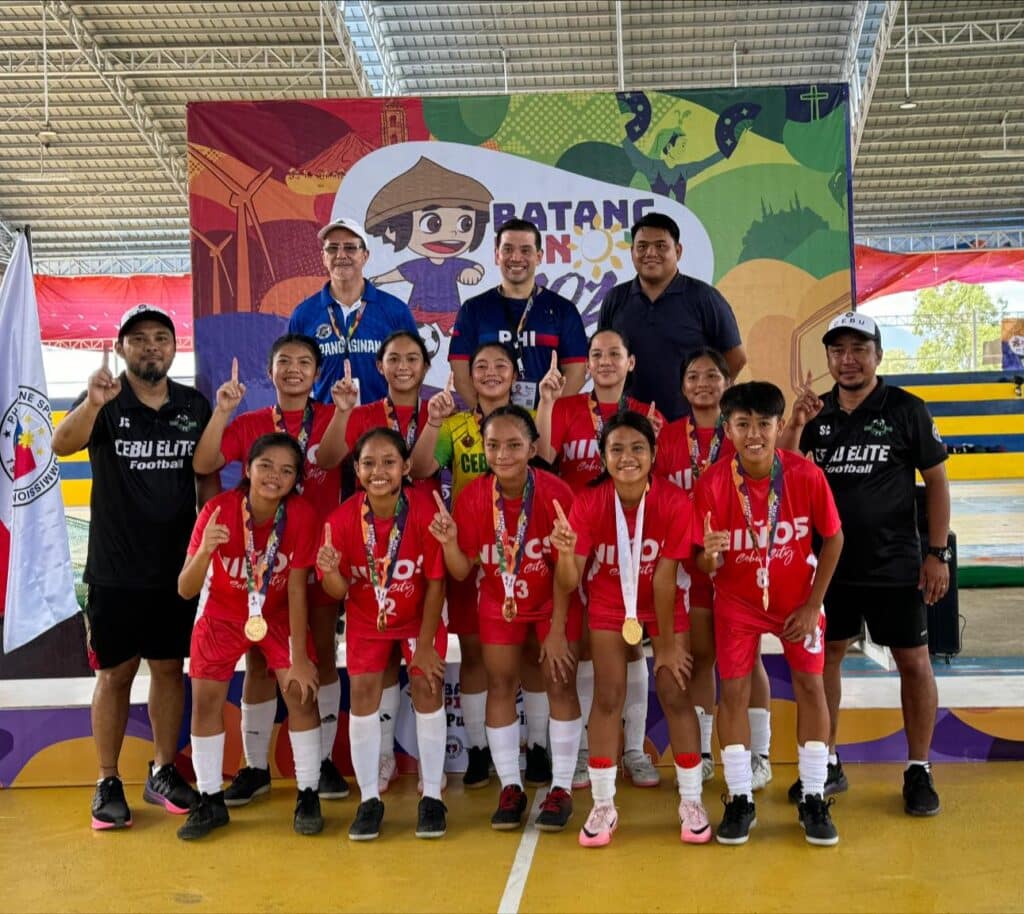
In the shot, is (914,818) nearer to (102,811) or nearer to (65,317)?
(102,811)

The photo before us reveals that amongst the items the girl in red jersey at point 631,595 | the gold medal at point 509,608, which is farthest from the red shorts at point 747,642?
the gold medal at point 509,608

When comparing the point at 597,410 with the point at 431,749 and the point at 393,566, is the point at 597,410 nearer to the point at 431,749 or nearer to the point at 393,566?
the point at 393,566

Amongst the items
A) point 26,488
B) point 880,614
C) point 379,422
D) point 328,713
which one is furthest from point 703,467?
point 26,488

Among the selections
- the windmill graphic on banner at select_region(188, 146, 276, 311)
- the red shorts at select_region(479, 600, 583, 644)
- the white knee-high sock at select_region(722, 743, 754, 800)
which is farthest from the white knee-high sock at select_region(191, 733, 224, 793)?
the windmill graphic on banner at select_region(188, 146, 276, 311)

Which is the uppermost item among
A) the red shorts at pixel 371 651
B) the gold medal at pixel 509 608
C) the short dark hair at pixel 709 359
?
the short dark hair at pixel 709 359

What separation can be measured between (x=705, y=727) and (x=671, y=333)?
169 cm

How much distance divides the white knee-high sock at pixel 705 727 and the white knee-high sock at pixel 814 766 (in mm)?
631

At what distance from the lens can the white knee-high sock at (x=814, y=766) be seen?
3406mm

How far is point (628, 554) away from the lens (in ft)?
11.3

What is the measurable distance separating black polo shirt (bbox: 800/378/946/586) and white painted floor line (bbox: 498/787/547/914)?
150cm

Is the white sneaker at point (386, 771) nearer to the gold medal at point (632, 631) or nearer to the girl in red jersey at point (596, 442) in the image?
the girl in red jersey at point (596, 442)

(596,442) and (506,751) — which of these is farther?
(596,442)

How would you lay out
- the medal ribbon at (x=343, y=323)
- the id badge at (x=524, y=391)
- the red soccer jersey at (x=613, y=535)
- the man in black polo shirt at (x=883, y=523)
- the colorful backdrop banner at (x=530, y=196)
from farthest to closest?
the colorful backdrop banner at (x=530, y=196) < the medal ribbon at (x=343, y=323) < the id badge at (x=524, y=391) < the man in black polo shirt at (x=883, y=523) < the red soccer jersey at (x=613, y=535)

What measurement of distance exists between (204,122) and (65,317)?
18141 millimetres
